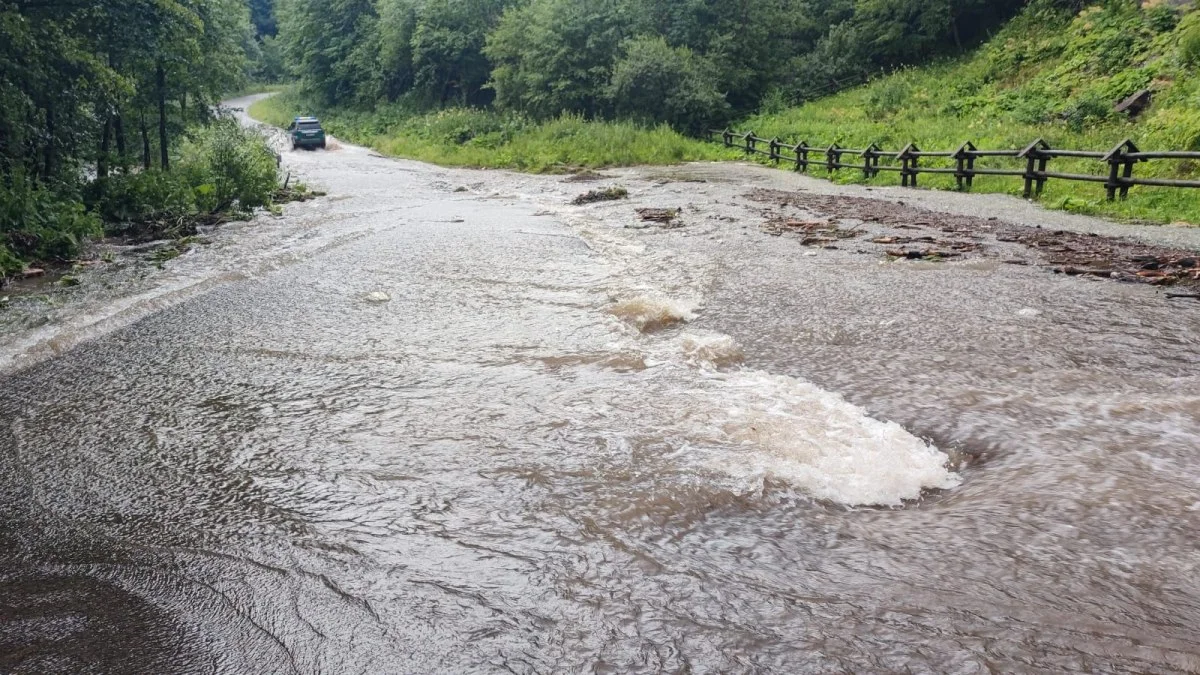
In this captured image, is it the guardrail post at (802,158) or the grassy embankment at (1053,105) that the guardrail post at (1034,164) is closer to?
the grassy embankment at (1053,105)

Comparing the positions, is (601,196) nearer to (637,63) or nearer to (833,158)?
(833,158)

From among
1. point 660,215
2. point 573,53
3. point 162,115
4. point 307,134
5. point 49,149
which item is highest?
point 573,53

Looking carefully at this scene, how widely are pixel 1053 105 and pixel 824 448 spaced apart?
23002mm

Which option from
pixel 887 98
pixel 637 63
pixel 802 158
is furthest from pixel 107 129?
pixel 887 98

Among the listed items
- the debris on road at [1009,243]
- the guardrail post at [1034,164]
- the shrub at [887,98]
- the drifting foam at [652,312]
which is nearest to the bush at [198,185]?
the drifting foam at [652,312]

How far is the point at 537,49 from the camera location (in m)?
36.6

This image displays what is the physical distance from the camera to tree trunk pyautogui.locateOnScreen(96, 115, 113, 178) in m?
14.2

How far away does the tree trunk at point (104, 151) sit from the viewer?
14.2 meters

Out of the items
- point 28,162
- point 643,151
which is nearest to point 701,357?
point 28,162

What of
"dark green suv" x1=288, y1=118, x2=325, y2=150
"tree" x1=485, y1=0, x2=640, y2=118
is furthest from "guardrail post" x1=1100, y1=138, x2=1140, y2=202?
"dark green suv" x1=288, y1=118, x2=325, y2=150

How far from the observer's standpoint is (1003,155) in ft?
52.1

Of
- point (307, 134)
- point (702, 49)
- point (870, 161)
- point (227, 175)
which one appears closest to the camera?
point (227, 175)

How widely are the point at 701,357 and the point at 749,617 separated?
320 cm

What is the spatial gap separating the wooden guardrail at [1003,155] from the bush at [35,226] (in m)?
16.0
